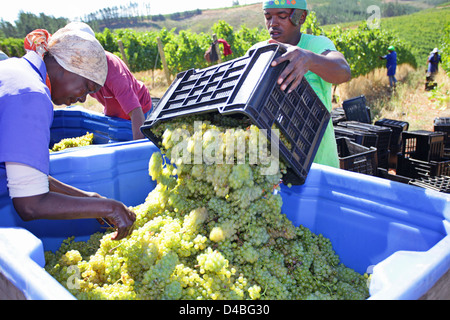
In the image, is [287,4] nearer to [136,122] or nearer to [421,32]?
[136,122]

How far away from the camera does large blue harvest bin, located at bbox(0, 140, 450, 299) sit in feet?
3.65

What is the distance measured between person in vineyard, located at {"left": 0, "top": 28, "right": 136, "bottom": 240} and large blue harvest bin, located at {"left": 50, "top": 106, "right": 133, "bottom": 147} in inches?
69.6

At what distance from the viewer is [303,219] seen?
199cm

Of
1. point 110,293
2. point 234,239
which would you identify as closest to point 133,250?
point 110,293

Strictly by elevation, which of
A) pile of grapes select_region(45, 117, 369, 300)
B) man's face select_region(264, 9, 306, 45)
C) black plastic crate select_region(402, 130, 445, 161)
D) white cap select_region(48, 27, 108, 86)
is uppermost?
man's face select_region(264, 9, 306, 45)

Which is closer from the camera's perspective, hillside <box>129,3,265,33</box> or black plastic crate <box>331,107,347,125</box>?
black plastic crate <box>331,107,347,125</box>

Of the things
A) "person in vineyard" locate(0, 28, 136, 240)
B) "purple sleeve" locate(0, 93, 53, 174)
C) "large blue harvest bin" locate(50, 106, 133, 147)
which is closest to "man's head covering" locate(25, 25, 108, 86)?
"person in vineyard" locate(0, 28, 136, 240)

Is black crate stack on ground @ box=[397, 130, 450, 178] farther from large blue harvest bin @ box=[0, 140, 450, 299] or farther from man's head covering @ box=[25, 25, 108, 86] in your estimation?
man's head covering @ box=[25, 25, 108, 86]

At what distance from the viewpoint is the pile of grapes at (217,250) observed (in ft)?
4.99

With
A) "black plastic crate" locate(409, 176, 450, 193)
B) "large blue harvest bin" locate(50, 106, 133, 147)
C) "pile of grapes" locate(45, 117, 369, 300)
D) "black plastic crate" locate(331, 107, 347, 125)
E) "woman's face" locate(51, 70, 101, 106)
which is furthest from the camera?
"black plastic crate" locate(331, 107, 347, 125)

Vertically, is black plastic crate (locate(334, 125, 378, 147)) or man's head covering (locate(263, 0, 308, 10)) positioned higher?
man's head covering (locate(263, 0, 308, 10))

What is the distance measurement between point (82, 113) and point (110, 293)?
3.58 meters

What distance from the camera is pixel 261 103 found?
5.08ft
